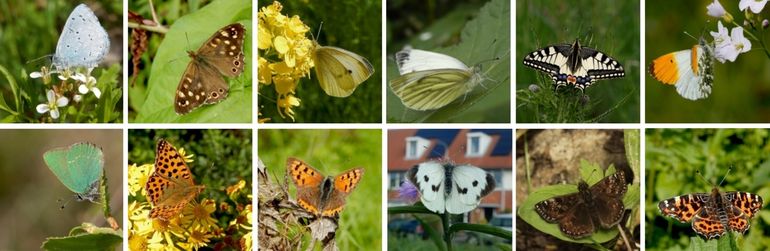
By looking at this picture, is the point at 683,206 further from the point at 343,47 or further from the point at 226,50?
the point at 226,50

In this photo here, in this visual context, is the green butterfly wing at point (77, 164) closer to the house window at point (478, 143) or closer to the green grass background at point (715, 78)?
the house window at point (478, 143)

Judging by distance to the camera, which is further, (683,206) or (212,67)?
(683,206)

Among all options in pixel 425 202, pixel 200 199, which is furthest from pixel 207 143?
pixel 425 202

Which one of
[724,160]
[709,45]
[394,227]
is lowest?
[394,227]

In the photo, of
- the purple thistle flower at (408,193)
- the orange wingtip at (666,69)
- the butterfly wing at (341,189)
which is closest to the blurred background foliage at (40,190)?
the butterfly wing at (341,189)

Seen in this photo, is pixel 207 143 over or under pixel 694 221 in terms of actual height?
over

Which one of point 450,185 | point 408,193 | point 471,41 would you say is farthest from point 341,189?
point 471,41

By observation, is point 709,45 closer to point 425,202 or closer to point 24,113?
point 425,202

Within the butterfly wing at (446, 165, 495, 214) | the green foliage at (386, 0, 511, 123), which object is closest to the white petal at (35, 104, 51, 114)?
the green foliage at (386, 0, 511, 123)
